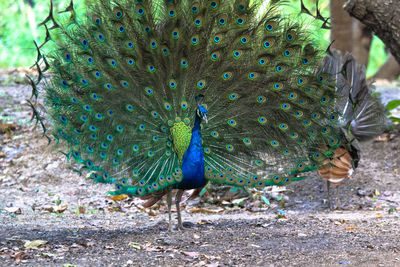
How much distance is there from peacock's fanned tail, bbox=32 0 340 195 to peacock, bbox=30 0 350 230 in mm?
12

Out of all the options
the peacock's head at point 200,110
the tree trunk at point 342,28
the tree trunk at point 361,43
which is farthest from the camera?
the tree trunk at point 361,43

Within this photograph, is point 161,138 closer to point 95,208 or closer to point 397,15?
point 95,208

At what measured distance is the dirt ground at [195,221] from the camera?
475 cm

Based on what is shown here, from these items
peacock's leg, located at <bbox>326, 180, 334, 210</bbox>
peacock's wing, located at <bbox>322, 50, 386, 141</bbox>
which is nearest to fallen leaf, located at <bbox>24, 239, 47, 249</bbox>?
peacock's leg, located at <bbox>326, 180, 334, 210</bbox>

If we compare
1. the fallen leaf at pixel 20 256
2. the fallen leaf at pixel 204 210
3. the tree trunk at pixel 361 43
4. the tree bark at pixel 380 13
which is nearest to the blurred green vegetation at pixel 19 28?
the tree trunk at pixel 361 43

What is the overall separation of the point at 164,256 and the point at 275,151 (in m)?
2.06

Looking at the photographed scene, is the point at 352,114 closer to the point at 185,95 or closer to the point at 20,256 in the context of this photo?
the point at 185,95

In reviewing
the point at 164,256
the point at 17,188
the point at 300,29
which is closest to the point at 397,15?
the point at 300,29

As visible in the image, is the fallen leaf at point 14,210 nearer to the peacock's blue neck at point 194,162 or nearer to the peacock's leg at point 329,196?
the peacock's blue neck at point 194,162

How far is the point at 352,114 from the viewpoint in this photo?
7.52 metres

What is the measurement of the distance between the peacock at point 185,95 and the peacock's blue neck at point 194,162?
1 centimetres

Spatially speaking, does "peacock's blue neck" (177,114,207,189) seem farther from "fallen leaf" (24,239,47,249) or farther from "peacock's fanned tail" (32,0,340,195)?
"fallen leaf" (24,239,47,249)

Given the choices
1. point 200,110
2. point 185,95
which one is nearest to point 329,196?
point 185,95

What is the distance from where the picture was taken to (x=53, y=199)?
7.95 meters
